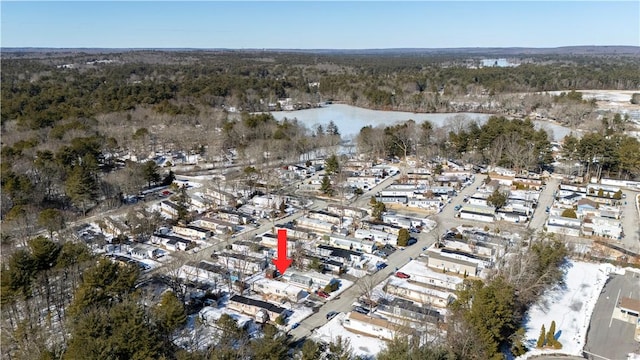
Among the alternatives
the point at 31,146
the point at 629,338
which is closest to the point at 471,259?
the point at 629,338

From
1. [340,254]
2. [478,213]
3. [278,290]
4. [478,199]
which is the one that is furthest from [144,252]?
[478,199]

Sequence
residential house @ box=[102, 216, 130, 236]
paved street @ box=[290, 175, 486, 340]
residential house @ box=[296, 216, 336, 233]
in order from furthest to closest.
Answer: residential house @ box=[296, 216, 336, 233]
residential house @ box=[102, 216, 130, 236]
paved street @ box=[290, 175, 486, 340]

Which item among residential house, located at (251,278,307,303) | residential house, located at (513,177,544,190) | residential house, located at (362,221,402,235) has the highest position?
residential house, located at (513,177,544,190)

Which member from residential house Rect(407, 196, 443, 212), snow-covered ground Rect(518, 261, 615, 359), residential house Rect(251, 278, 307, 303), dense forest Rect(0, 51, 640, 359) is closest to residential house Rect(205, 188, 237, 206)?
dense forest Rect(0, 51, 640, 359)

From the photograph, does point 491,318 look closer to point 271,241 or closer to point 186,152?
point 271,241

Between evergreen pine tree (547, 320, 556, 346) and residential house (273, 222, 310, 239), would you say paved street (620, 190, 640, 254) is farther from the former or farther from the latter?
residential house (273, 222, 310, 239)

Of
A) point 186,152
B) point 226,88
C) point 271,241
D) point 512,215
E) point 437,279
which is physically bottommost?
point 271,241
